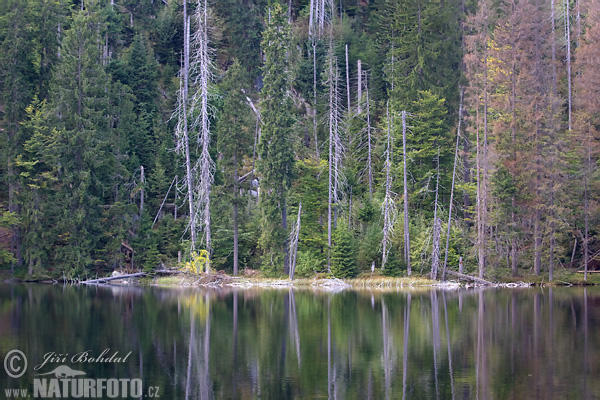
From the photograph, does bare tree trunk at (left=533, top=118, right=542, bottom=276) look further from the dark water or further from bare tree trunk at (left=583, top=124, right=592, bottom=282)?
the dark water

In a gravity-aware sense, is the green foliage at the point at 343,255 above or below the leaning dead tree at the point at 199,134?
below

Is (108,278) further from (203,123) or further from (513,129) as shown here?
(513,129)

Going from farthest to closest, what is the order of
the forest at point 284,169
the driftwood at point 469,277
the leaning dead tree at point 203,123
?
the leaning dead tree at point 203,123 → the forest at point 284,169 → the driftwood at point 469,277

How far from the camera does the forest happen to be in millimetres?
45688

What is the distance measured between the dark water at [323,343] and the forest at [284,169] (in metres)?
10.3

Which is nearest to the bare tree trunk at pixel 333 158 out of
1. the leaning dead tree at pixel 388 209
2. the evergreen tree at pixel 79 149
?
the leaning dead tree at pixel 388 209

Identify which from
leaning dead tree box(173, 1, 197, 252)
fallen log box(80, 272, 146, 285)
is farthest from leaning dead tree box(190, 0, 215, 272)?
fallen log box(80, 272, 146, 285)

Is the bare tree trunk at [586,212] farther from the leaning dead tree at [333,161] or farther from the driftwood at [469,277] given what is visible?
the leaning dead tree at [333,161]

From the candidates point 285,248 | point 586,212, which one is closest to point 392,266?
point 285,248

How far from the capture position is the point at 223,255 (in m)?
49.5

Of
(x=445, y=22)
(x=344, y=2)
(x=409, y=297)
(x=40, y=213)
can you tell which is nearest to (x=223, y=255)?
(x=40, y=213)

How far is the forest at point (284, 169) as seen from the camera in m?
45.7

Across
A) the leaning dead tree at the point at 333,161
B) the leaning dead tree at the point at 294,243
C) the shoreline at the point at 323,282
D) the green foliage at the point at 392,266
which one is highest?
the leaning dead tree at the point at 333,161

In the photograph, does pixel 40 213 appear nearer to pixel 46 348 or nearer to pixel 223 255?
pixel 223 255
